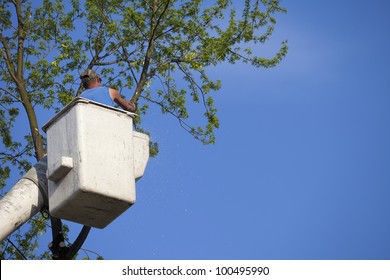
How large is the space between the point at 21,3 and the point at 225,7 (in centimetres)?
306

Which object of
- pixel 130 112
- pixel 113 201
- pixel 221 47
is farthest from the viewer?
pixel 221 47

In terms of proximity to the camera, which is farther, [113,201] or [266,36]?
[266,36]

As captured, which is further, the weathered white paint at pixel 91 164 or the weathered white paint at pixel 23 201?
the weathered white paint at pixel 23 201

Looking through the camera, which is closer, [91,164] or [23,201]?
[91,164]

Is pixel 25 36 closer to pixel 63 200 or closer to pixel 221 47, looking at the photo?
pixel 221 47

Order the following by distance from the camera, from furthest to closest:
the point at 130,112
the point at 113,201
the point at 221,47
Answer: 1. the point at 221,47
2. the point at 130,112
3. the point at 113,201

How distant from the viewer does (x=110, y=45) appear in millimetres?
16453

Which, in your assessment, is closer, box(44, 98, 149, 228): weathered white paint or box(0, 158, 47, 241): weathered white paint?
box(44, 98, 149, 228): weathered white paint

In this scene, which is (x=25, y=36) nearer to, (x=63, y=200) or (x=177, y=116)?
(x=177, y=116)

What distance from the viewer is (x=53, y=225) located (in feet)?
40.4
